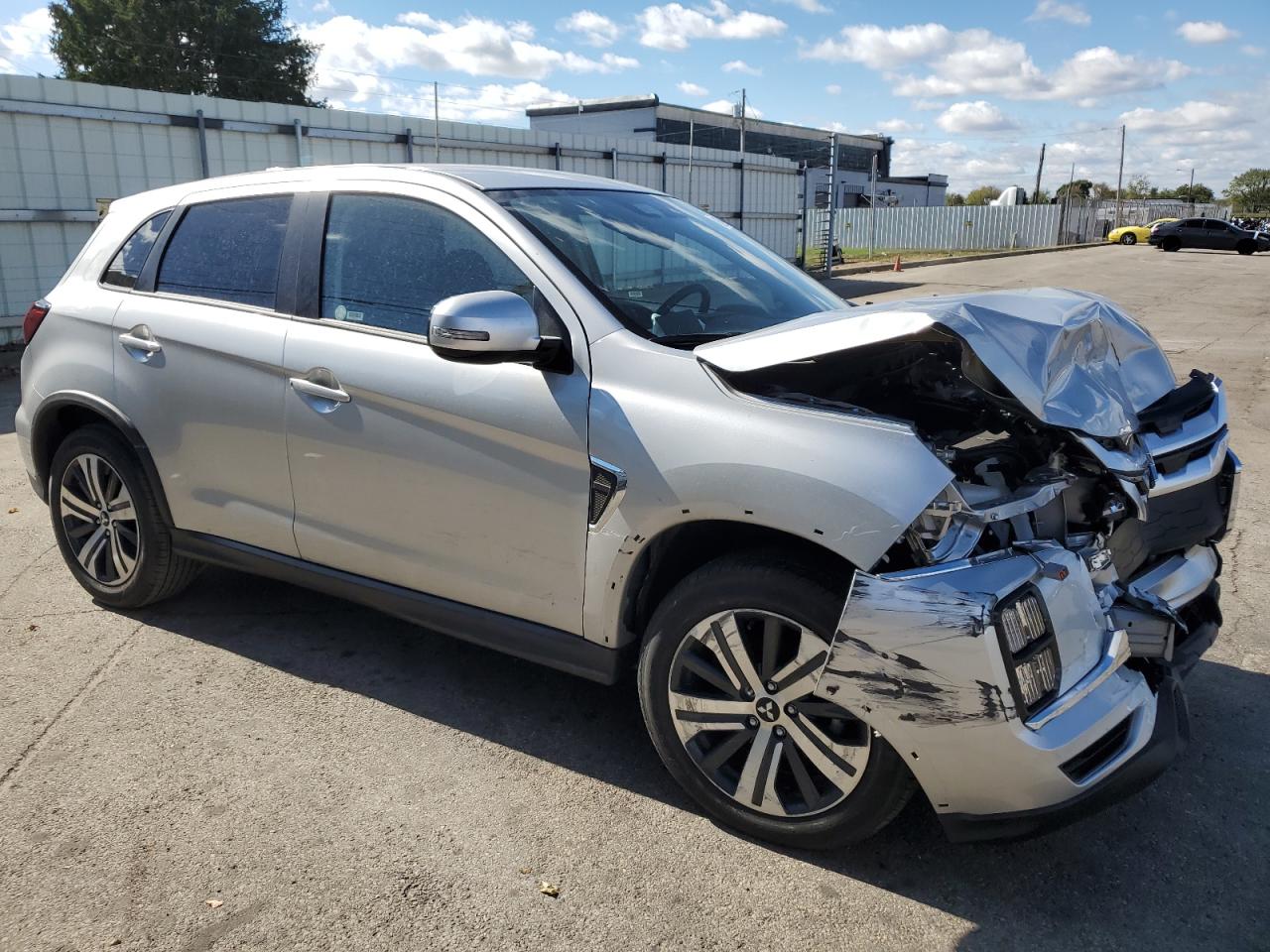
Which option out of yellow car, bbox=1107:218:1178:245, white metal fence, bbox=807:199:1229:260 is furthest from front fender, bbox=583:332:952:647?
yellow car, bbox=1107:218:1178:245

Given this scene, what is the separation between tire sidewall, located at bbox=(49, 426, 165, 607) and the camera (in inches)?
158

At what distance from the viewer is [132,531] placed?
4.14m

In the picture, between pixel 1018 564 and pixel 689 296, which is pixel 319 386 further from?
pixel 1018 564

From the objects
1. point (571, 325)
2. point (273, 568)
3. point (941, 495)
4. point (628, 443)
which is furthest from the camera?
point (273, 568)

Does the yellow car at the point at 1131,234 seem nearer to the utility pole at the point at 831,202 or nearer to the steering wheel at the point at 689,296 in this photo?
the utility pole at the point at 831,202

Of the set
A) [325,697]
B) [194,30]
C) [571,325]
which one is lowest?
[325,697]

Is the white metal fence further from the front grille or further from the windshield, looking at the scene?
the front grille

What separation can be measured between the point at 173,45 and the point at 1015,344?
45.0 meters

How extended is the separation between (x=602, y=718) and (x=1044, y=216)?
53.1m

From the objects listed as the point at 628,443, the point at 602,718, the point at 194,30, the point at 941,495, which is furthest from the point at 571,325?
the point at 194,30

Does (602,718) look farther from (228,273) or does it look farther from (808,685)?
(228,273)

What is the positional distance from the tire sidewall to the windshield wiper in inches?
92.6

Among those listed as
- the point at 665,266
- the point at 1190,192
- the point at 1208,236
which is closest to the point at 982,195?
the point at 1190,192

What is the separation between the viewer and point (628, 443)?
8.96 feet
